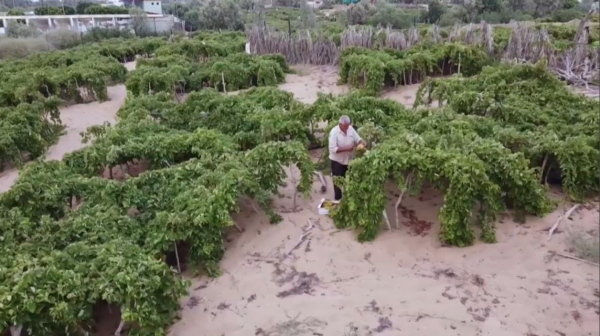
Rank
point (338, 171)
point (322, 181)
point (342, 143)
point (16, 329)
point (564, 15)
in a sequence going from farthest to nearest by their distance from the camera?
point (564, 15) < point (322, 181) < point (338, 171) < point (342, 143) < point (16, 329)

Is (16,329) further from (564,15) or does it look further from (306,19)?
(564,15)

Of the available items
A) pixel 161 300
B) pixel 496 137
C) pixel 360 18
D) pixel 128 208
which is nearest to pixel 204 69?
pixel 128 208

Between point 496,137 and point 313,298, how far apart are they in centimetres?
317

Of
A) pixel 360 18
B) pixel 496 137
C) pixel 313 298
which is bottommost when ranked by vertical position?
pixel 313 298

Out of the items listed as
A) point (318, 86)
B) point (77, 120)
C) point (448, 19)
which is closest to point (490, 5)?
point (448, 19)

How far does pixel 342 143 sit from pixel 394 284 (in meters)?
1.97

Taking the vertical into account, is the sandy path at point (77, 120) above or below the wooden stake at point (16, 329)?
above

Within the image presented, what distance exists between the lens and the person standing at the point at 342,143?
5.84 metres

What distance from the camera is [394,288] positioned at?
14.8 ft

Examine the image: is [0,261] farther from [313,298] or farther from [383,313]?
[383,313]

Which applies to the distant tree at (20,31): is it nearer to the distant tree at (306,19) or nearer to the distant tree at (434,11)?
the distant tree at (306,19)

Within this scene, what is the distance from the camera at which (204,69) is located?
13.2m

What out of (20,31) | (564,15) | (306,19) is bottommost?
(564,15)

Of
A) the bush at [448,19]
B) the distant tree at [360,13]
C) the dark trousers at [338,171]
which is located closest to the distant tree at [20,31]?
the distant tree at [360,13]
